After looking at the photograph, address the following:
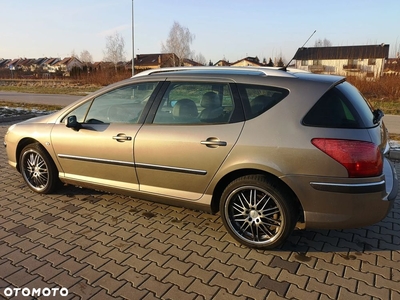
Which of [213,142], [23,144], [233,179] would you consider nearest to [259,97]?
[213,142]

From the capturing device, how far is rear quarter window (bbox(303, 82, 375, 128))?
2.75 m

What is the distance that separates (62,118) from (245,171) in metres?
2.49

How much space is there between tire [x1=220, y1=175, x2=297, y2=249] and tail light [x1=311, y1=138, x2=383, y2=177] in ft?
1.82

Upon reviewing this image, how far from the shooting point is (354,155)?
8.63 ft

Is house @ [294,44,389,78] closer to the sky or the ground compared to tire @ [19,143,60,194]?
closer to the sky

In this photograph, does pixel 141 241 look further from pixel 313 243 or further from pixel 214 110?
pixel 313 243

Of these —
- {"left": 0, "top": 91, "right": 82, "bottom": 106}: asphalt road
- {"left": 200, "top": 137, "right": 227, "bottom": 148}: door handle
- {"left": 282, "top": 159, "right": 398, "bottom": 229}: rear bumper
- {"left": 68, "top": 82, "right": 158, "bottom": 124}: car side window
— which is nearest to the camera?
{"left": 282, "top": 159, "right": 398, "bottom": 229}: rear bumper

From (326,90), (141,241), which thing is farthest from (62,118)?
(326,90)

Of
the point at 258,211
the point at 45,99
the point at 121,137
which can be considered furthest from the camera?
the point at 45,99

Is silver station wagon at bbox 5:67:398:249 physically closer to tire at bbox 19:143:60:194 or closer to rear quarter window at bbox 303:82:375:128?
rear quarter window at bbox 303:82:375:128

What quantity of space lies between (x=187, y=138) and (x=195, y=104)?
0.42 metres

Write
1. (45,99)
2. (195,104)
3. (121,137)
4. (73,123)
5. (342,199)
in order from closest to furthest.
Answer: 1. (342,199)
2. (195,104)
3. (121,137)
4. (73,123)
5. (45,99)

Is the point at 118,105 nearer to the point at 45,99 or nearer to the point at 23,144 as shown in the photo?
the point at 23,144

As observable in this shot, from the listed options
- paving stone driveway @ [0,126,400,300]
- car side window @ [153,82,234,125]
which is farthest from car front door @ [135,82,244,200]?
paving stone driveway @ [0,126,400,300]
